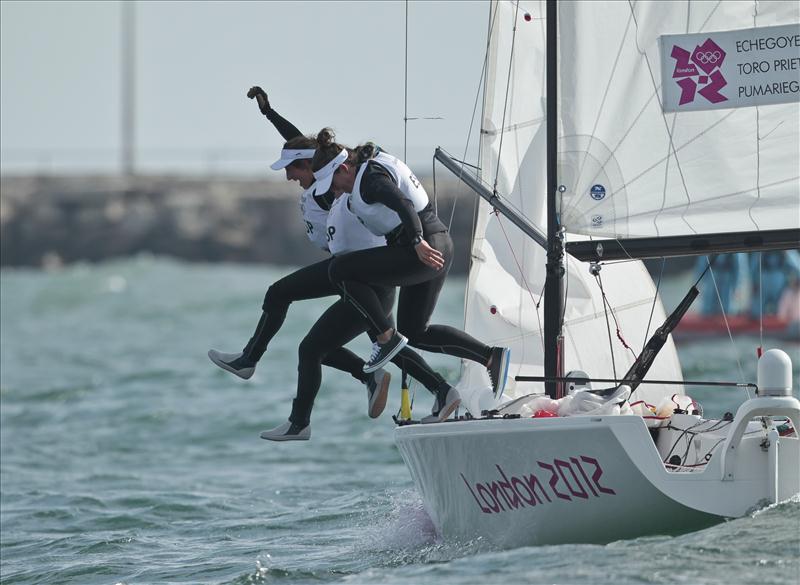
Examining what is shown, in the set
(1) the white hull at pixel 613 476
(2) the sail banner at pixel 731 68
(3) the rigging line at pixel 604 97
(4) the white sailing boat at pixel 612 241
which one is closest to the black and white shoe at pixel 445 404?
(4) the white sailing boat at pixel 612 241

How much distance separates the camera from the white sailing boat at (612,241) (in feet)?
23.6

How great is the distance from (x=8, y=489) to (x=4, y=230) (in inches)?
1522

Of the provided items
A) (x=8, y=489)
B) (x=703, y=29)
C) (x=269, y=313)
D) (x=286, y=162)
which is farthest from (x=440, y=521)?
(x=8, y=489)

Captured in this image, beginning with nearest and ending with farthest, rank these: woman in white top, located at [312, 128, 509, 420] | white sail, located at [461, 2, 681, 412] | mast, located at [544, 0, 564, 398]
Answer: woman in white top, located at [312, 128, 509, 420] → mast, located at [544, 0, 564, 398] → white sail, located at [461, 2, 681, 412]

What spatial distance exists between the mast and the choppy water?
1.22 metres

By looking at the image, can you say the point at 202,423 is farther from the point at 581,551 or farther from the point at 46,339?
the point at 46,339

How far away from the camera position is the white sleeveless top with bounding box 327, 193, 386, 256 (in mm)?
7816

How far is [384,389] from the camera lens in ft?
25.7

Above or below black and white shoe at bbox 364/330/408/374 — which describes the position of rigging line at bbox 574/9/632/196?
above

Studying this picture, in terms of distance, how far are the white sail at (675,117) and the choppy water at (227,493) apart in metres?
2.04

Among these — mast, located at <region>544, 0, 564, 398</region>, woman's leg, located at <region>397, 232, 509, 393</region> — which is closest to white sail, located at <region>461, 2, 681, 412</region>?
mast, located at <region>544, 0, 564, 398</region>

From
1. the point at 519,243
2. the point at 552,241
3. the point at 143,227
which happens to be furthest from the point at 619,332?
the point at 143,227

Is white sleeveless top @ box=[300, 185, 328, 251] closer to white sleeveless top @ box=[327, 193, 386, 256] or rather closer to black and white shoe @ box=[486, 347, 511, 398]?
white sleeveless top @ box=[327, 193, 386, 256]

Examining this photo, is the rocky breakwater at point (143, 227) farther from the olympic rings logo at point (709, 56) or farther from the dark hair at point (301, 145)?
the dark hair at point (301, 145)
